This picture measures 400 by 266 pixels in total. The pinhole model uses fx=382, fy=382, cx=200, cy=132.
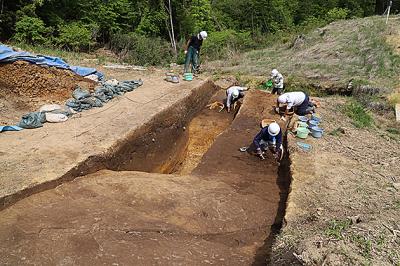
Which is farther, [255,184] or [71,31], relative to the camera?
[71,31]

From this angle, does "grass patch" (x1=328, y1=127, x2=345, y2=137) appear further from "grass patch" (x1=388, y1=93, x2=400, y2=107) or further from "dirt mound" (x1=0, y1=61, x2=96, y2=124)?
"dirt mound" (x1=0, y1=61, x2=96, y2=124)

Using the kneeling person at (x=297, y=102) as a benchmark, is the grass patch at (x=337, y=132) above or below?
below

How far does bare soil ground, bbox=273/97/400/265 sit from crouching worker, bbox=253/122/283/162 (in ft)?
0.95

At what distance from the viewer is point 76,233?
15.9 ft

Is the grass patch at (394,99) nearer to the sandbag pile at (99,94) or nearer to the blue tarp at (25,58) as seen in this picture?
the sandbag pile at (99,94)

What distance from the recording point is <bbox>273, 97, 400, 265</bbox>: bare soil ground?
13.1 feet

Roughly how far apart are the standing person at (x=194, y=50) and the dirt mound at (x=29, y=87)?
4.18 meters

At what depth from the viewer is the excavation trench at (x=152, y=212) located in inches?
183

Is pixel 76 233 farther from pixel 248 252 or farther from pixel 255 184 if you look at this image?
pixel 255 184

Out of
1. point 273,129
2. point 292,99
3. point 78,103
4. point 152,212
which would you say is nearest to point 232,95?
point 292,99

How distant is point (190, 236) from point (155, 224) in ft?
1.71

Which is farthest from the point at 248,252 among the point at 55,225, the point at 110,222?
the point at 55,225

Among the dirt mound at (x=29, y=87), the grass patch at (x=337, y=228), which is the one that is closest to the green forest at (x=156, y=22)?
the dirt mound at (x=29, y=87)

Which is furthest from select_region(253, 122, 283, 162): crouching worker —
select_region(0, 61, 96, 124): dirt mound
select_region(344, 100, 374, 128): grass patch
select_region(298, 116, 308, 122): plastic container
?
select_region(0, 61, 96, 124): dirt mound
